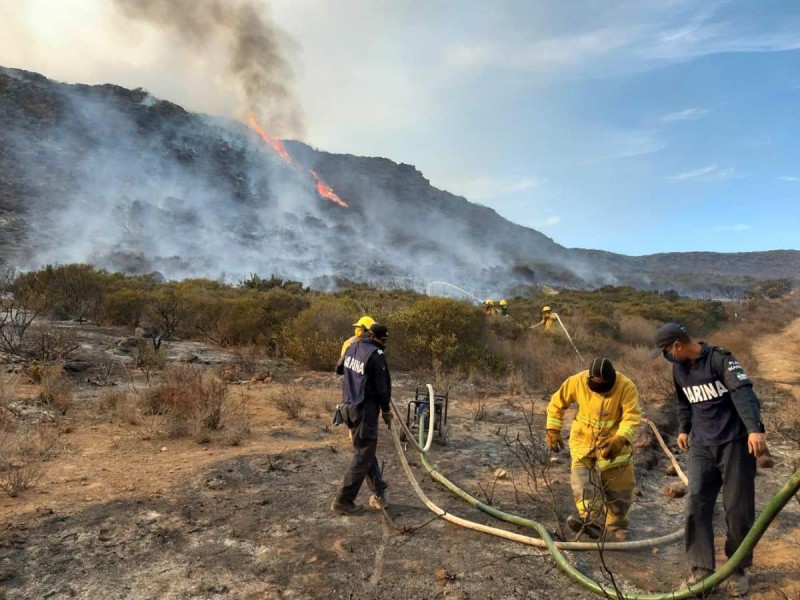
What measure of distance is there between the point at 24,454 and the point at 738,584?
Answer: 659 centimetres

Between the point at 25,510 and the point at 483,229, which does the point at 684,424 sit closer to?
the point at 25,510

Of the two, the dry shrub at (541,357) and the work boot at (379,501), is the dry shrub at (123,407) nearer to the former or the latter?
the work boot at (379,501)

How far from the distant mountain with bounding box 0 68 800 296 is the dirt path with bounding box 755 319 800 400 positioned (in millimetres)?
28081

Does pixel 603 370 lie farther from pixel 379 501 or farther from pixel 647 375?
pixel 647 375

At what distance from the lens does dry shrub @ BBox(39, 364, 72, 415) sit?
733 cm

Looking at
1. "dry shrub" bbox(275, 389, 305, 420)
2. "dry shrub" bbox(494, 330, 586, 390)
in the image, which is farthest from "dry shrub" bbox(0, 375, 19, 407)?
"dry shrub" bbox(494, 330, 586, 390)

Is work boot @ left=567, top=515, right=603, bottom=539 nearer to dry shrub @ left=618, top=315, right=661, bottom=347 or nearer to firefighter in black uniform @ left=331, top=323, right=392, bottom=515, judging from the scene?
firefighter in black uniform @ left=331, top=323, right=392, bottom=515

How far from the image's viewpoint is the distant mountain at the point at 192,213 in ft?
141

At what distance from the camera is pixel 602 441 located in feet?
13.5

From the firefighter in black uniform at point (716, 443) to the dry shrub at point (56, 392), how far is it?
25.2 feet

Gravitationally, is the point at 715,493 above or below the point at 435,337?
below

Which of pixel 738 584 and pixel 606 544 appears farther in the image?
pixel 606 544

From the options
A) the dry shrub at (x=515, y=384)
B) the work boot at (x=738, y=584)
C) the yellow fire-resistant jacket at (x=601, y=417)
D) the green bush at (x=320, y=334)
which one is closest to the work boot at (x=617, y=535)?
the yellow fire-resistant jacket at (x=601, y=417)

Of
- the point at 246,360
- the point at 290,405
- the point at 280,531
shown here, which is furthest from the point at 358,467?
the point at 246,360
